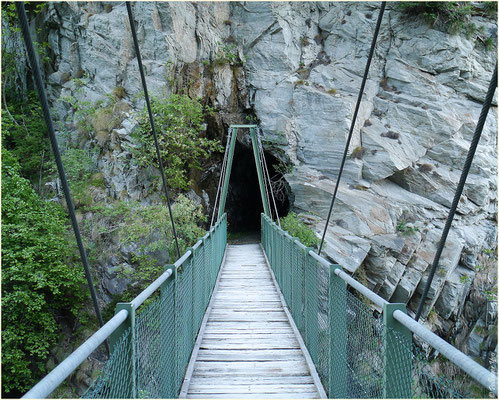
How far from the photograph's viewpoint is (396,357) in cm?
153

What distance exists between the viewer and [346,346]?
7.25 feet

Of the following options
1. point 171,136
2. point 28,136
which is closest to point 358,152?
point 171,136

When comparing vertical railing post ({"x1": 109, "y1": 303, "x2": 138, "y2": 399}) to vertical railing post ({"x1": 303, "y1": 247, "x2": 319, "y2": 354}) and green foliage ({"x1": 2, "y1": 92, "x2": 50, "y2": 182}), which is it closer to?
vertical railing post ({"x1": 303, "y1": 247, "x2": 319, "y2": 354})

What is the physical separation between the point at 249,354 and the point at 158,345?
148 cm

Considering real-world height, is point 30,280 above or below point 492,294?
above

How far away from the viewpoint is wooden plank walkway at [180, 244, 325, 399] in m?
2.77

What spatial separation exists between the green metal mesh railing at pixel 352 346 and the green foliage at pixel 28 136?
9550mm

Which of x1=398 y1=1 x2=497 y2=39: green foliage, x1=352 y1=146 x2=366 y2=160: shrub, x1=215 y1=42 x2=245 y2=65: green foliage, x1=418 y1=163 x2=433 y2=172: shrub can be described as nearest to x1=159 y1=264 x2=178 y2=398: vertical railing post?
x1=352 y1=146 x2=366 y2=160: shrub

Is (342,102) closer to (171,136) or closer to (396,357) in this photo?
(171,136)

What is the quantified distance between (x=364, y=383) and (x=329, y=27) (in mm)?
13980

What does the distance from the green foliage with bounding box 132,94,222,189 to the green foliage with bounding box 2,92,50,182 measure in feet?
10.6

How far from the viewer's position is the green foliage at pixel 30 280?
7.16m

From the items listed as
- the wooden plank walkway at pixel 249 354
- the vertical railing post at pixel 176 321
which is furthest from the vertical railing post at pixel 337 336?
the vertical railing post at pixel 176 321

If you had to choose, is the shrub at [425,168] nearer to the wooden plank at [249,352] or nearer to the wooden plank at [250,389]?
the wooden plank at [249,352]
